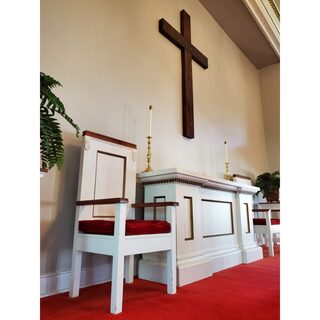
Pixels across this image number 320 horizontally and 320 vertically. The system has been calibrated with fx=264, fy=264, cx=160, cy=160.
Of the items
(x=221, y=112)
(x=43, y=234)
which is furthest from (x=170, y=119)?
(x=43, y=234)

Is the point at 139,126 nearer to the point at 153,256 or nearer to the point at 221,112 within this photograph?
the point at 153,256

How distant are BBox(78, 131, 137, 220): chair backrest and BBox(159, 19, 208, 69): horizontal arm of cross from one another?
1757 mm

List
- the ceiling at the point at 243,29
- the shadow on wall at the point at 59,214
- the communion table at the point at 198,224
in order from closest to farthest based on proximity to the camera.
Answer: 1. the shadow on wall at the point at 59,214
2. the communion table at the point at 198,224
3. the ceiling at the point at 243,29

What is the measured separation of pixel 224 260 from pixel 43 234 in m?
1.67

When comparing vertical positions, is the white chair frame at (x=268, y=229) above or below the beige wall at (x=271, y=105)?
below

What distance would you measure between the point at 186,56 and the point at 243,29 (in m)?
2.07

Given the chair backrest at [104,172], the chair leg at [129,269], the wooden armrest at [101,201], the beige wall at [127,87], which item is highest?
the beige wall at [127,87]

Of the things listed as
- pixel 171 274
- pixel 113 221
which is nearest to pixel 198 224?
pixel 171 274

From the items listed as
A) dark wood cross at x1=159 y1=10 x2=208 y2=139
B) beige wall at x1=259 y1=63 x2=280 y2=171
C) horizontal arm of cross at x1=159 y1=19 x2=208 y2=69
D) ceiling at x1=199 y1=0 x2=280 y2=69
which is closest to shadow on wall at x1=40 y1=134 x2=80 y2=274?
dark wood cross at x1=159 y1=10 x2=208 y2=139

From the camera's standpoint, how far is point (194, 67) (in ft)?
12.4

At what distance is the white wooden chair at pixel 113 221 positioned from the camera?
141 cm

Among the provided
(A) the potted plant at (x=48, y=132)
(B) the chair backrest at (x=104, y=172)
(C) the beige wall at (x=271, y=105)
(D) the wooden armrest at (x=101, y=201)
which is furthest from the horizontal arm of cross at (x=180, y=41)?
(C) the beige wall at (x=271, y=105)

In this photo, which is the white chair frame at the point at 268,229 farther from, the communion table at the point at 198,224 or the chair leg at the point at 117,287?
the chair leg at the point at 117,287
